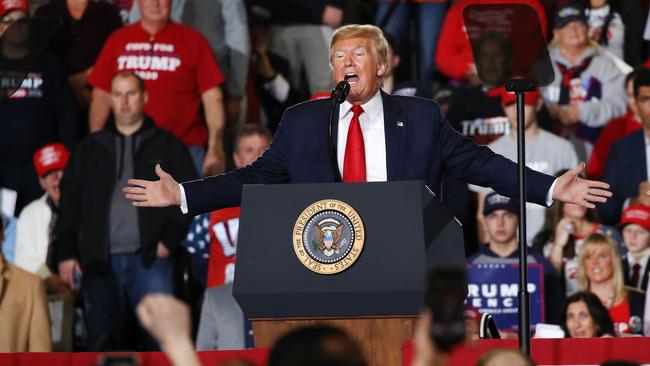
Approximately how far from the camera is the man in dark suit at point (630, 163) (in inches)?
358

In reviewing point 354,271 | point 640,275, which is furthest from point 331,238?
point 640,275

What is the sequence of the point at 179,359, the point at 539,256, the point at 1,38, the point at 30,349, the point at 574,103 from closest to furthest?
the point at 179,359
the point at 1,38
the point at 30,349
the point at 539,256
the point at 574,103

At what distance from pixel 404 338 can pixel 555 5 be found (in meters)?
5.94

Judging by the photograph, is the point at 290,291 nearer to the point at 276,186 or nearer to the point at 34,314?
the point at 276,186

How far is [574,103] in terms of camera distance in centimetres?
967

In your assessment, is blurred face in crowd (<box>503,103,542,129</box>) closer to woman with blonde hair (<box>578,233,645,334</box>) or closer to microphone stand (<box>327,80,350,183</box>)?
woman with blonde hair (<box>578,233,645,334</box>)

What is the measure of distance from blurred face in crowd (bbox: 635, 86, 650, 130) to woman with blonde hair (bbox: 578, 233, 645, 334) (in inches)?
48.5

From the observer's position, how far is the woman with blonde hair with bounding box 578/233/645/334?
26.6 feet

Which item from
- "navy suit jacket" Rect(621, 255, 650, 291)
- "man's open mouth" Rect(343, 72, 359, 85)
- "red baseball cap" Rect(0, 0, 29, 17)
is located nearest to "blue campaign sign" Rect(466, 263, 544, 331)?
"navy suit jacket" Rect(621, 255, 650, 291)

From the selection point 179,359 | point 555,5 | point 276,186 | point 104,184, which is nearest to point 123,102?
point 104,184

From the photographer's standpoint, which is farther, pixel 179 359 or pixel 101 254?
pixel 101 254

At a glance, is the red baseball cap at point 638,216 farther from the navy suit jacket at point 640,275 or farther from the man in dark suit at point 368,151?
the man in dark suit at point 368,151

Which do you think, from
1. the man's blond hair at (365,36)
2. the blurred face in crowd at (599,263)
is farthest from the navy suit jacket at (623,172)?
the man's blond hair at (365,36)

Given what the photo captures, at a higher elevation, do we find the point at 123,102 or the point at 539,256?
the point at 123,102
